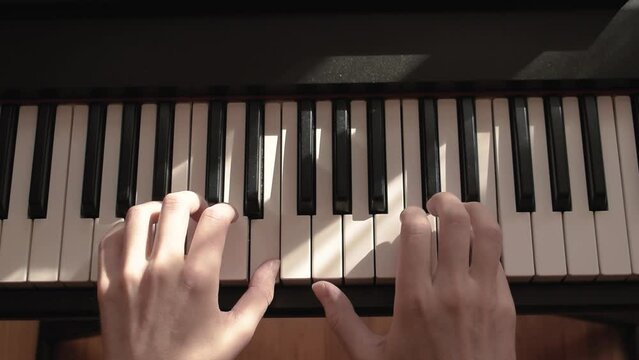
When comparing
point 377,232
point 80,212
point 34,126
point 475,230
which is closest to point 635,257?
point 475,230

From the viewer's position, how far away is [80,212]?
1.05m

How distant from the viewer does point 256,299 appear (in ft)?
3.15

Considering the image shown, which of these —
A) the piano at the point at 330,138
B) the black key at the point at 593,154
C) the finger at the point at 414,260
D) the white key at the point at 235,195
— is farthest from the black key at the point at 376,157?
the black key at the point at 593,154

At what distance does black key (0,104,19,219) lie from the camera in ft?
3.48

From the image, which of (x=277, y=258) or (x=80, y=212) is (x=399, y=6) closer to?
(x=277, y=258)

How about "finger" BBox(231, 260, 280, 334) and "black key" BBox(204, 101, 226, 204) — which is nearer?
"finger" BBox(231, 260, 280, 334)

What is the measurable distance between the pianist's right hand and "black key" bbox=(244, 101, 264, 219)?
0.78 ft

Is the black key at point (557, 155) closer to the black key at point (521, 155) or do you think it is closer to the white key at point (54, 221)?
the black key at point (521, 155)

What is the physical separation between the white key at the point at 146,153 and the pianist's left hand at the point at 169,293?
10 centimetres

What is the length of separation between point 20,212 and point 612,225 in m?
0.94

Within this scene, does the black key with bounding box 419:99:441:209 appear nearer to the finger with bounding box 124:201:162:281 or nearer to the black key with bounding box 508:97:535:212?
the black key with bounding box 508:97:535:212

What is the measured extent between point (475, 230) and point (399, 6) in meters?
0.39

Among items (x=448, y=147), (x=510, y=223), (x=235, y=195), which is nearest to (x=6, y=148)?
(x=235, y=195)

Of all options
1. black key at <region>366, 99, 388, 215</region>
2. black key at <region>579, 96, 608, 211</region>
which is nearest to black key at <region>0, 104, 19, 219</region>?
black key at <region>366, 99, 388, 215</region>
